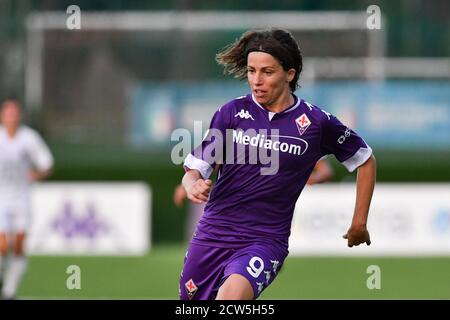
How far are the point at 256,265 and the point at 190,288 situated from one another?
50 centimetres

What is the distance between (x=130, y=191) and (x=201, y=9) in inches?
288

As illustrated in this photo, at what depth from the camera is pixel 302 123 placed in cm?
701

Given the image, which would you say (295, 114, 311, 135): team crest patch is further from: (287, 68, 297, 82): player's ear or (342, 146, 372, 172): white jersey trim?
(342, 146, 372, 172): white jersey trim

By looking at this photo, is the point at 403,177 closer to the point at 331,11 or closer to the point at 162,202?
the point at 162,202

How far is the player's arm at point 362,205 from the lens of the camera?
23.6ft

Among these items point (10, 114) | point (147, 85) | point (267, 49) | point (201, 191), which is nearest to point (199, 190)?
point (201, 191)

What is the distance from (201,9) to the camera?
80.6 ft

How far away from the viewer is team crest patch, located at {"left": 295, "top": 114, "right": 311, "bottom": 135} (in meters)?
6.99

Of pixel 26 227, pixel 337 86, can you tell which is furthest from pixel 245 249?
pixel 337 86

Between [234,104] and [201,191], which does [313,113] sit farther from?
[201,191]

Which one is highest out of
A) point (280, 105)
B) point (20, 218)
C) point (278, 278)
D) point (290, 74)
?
point (290, 74)

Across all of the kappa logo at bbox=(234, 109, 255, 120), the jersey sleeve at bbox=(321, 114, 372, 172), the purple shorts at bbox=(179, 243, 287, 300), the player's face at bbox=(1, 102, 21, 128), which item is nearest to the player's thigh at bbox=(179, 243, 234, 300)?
the purple shorts at bbox=(179, 243, 287, 300)

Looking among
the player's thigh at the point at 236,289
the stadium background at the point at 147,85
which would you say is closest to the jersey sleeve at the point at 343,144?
the player's thigh at the point at 236,289

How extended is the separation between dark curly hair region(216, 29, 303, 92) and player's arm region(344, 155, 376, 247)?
27.2 inches
